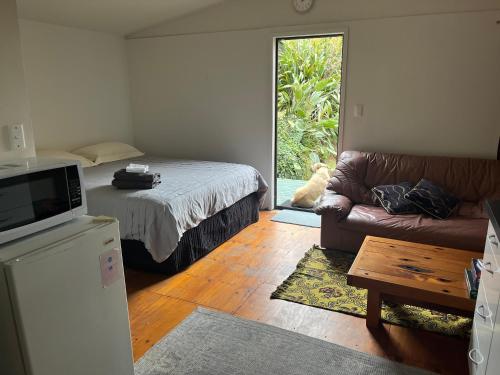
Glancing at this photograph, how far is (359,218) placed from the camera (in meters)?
3.25

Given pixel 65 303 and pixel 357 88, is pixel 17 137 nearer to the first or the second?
pixel 65 303

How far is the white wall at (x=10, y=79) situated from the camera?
5.41 ft

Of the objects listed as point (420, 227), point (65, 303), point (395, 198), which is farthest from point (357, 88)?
point (65, 303)

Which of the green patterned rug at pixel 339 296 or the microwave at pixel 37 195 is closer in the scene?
the microwave at pixel 37 195

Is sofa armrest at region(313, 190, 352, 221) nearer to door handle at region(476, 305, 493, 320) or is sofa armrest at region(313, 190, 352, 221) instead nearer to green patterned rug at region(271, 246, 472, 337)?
green patterned rug at region(271, 246, 472, 337)

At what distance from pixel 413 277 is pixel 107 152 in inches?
138

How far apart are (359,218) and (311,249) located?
52 cm

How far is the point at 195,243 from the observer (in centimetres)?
329

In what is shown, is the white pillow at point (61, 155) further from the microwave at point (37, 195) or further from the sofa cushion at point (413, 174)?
the sofa cushion at point (413, 174)

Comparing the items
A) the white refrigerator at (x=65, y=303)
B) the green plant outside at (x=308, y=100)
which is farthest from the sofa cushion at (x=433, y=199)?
the white refrigerator at (x=65, y=303)

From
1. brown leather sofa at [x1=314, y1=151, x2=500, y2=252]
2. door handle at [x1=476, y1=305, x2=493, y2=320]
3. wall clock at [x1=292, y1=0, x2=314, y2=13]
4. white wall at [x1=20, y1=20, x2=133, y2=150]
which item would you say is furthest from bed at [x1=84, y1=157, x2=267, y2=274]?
door handle at [x1=476, y1=305, x2=493, y2=320]

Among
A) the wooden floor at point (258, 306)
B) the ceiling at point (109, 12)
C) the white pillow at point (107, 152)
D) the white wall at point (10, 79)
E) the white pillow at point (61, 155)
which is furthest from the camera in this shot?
the white pillow at point (107, 152)

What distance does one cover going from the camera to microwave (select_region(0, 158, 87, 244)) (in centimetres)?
137

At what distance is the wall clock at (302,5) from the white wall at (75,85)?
7.60 ft
